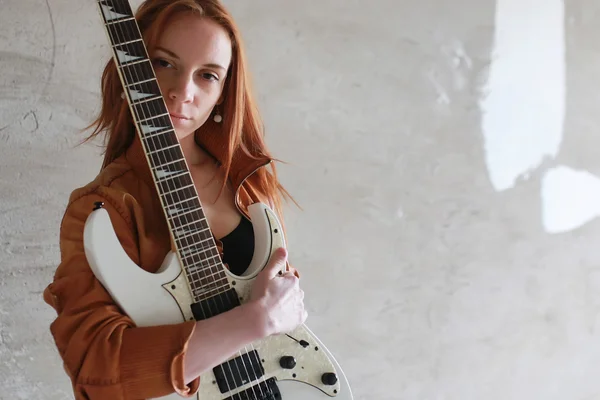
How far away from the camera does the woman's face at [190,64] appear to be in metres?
0.84

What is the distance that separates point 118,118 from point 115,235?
0.21m

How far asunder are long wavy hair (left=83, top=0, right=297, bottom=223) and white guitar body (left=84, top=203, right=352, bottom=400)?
13 centimetres

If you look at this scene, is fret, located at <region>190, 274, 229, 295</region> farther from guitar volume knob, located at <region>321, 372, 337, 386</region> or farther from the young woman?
guitar volume knob, located at <region>321, 372, 337, 386</region>

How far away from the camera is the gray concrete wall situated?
3.68ft

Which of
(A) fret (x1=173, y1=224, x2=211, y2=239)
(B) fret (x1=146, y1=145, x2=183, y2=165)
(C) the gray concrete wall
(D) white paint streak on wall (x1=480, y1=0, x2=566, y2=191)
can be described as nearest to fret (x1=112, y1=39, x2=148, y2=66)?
(B) fret (x1=146, y1=145, x2=183, y2=165)

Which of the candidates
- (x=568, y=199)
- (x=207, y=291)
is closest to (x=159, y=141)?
(x=207, y=291)

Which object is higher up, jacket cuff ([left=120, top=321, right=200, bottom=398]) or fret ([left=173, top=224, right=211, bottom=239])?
Answer: fret ([left=173, top=224, right=211, bottom=239])

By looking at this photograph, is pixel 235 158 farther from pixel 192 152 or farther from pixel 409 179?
pixel 409 179

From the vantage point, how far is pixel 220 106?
0.95 meters

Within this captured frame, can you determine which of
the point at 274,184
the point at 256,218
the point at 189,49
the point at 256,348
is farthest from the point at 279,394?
the point at 189,49

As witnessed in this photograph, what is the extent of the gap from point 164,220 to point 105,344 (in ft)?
0.70

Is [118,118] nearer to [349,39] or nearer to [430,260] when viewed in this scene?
[349,39]

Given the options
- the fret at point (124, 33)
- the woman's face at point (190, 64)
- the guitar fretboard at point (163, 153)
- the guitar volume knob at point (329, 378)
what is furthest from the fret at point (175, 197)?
the guitar volume knob at point (329, 378)

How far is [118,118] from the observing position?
89 cm
